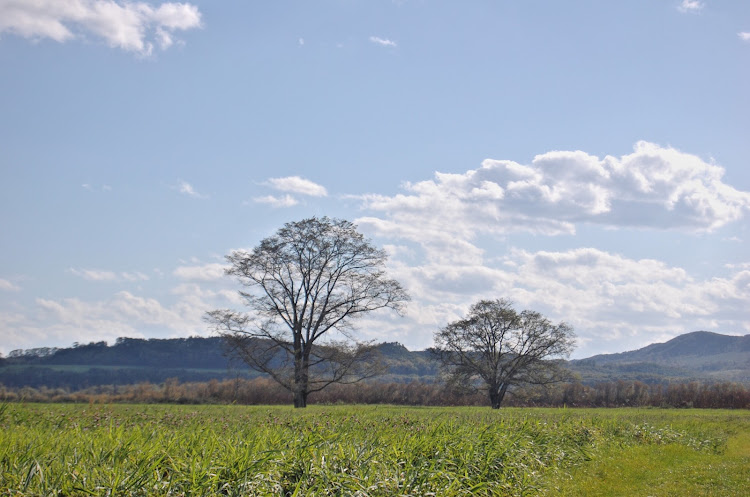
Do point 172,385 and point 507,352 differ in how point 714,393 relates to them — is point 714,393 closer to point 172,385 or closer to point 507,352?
point 507,352

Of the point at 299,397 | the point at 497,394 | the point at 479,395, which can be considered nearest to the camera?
the point at 299,397

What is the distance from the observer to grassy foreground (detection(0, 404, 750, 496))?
19.5 ft

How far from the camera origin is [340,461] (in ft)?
24.4

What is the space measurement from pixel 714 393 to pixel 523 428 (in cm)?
5211

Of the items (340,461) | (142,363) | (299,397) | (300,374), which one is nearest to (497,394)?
(299,397)

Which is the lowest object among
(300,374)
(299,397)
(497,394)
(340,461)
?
(497,394)

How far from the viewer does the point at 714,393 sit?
54.9 m

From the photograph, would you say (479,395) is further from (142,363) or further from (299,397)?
(142,363)

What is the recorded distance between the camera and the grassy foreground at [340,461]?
5938 mm

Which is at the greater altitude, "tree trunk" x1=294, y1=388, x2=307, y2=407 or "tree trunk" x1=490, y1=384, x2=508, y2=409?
"tree trunk" x1=294, y1=388, x2=307, y2=407

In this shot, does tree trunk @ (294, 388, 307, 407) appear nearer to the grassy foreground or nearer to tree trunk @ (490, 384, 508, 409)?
the grassy foreground

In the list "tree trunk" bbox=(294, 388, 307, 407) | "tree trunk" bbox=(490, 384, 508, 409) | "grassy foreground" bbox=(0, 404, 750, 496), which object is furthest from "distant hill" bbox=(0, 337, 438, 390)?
"grassy foreground" bbox=(0, 404, 750, 496)

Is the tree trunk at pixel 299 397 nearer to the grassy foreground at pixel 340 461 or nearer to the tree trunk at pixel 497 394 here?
the grassy foreground at pixel 340 461

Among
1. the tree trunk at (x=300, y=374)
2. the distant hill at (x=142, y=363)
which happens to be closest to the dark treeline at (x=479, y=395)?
the tree trunk at (x=300, y=374)
